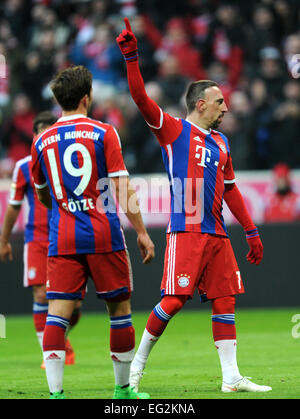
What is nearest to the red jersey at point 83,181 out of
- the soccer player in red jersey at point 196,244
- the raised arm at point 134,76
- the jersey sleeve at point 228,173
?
the raised arm at point 134,76

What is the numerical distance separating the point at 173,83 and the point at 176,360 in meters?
6.88

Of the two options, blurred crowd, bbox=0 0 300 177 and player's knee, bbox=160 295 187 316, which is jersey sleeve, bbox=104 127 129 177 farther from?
blurred crowd, bbox=0 0 300 177

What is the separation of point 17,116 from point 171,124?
352 inches

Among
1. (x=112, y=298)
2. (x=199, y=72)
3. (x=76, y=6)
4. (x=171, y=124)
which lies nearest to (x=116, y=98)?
(x=199, y=72)

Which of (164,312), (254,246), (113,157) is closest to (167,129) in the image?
(113,157)

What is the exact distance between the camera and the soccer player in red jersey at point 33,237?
Result: 855cm

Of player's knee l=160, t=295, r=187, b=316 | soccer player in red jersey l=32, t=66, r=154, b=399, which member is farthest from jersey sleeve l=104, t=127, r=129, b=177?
player's knee l=160, t=295, r=187, b=316

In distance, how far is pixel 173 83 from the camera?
14.4 m

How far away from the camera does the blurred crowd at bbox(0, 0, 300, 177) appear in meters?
13.5

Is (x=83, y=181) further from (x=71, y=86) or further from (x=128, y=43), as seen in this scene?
(x=128, y=43)

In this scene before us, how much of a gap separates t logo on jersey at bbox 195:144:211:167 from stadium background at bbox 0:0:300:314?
20.9 ft
